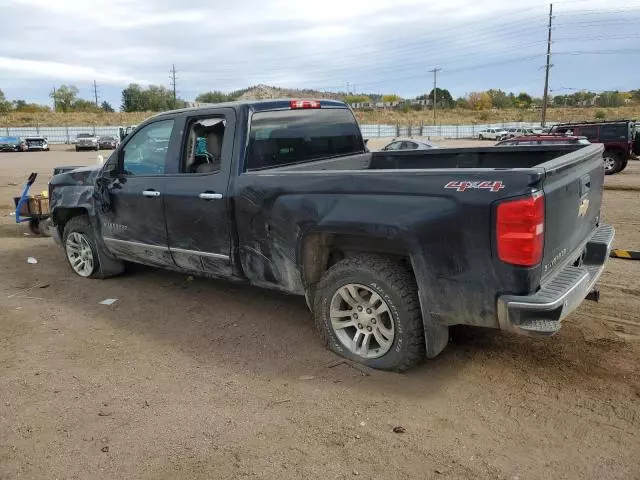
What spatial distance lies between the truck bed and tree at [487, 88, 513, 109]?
Answer: 12587 centimetres

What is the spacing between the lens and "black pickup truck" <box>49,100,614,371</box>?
10.4 feet

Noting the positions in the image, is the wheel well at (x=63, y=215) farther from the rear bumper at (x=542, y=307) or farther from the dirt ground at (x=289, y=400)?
the rear bumper at (x=542, y=307)

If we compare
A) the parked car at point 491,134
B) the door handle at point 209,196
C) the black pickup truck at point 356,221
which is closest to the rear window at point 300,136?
the black pickup truck at point 356,221

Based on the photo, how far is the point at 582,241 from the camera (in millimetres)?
4156

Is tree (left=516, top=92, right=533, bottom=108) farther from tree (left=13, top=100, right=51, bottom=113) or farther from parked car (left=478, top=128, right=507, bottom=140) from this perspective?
tree (left=13, top=100, right=51, bottom=113)

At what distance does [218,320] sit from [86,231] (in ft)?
7.48

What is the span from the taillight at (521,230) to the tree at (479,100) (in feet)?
408

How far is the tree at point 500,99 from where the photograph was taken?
124m

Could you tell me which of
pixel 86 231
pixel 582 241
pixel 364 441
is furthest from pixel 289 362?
pixel 86 231

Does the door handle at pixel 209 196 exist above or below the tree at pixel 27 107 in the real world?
below

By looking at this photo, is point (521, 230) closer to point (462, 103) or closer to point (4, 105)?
point (4, 105)

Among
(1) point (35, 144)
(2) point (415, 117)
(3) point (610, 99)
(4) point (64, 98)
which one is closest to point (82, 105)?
(4) point (64, 98)

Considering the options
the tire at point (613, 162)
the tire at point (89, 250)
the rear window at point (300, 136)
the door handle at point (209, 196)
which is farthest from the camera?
the tire at point (613, 162)

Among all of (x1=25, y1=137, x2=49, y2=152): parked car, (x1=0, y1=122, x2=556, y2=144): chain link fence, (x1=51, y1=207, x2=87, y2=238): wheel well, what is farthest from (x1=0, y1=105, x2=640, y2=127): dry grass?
(x1=51, y1=207, x2=87, y2=238): wheel well
